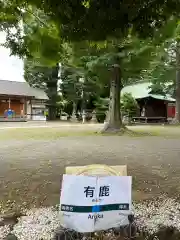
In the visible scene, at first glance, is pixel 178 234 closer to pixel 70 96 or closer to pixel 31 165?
pixel 31 165

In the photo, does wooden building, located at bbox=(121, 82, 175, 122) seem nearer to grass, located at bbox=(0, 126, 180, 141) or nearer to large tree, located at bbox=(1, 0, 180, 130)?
grass, located at bbox=(0, 126, 180, 141)

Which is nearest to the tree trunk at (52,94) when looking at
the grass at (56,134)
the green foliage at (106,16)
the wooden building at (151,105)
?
the wooden building at (151,105)

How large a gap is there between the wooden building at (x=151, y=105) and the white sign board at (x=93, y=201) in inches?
847

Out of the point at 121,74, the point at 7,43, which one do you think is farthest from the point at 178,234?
the point at 121,74

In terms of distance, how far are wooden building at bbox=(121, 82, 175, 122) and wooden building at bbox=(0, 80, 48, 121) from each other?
28.3 feet

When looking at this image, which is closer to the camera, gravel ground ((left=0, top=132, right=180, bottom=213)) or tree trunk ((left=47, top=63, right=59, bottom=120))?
gravel ground ((left=0, top=132, right=180, bottom=213))

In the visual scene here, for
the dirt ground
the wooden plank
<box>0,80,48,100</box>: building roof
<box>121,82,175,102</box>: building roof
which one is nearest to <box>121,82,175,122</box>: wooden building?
<box>121,82,175,102</box>: building roof

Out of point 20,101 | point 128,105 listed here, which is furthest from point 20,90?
point 128,105

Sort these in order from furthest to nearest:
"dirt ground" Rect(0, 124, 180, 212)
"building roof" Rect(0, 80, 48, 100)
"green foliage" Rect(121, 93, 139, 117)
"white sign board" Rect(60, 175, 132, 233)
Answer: "building roof" Rect(0, 80, 48, 100)
"green foliage" Rect(121, 93, 139, 117)
"dirt ground" Rect(0, 124, 180, 212)
"white sign board" Rect(60, 175, 132, 233)

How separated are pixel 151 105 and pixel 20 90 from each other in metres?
12.5

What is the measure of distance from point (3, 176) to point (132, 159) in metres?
2.83

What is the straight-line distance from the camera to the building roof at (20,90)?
26297mm

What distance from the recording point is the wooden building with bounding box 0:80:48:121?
2600 centimetres

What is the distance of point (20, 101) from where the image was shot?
27.6 m
